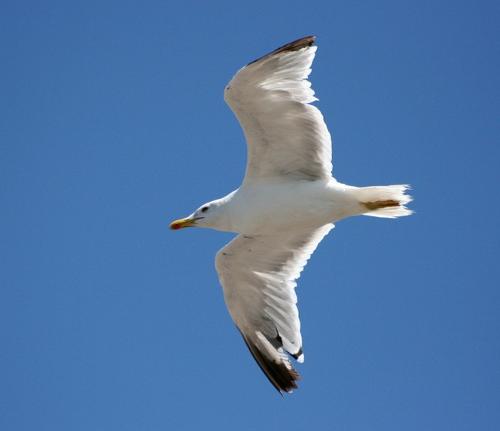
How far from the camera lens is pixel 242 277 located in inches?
410

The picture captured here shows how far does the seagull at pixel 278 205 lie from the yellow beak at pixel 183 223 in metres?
0.01

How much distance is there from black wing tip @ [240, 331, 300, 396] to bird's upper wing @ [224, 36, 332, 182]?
6.32 feet

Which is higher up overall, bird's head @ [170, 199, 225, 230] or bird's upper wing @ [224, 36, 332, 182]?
bird's upper wing @ [224, 36, 332, 182]

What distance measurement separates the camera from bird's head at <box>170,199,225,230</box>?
9.97m

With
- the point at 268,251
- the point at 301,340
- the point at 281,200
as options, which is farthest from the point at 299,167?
the point at 301,340

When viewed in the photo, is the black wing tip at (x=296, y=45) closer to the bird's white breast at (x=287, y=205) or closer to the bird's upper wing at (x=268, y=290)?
the bird's white breast at (x=287, y=205)

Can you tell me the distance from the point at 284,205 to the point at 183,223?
1.16m

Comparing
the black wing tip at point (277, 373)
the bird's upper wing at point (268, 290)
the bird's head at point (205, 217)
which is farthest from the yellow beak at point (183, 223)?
the black wing tip at point (277, 373)

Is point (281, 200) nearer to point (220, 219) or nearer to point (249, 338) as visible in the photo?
point (220, 219)

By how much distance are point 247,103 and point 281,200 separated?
1.06 m

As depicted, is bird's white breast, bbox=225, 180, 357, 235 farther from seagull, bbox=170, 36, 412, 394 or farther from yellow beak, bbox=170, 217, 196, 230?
yellow beak, bbox=170, 217, 196, 230

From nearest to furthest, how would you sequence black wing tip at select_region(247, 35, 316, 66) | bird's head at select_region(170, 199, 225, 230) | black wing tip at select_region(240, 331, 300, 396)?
black wing tip at select_region(247, 35, 316, 66) → bird's head at select_region(170, 199, 225, 230) → black wing tip at select_region(240, 331, 300, 396)

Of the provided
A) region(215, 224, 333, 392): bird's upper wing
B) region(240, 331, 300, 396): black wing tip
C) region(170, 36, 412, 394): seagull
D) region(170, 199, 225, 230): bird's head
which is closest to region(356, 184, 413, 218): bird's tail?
region(170, 36, 412, 394): seagull

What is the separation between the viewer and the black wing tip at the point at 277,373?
10180 millimetres
